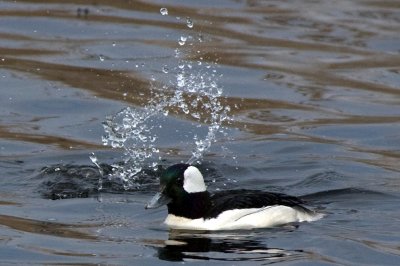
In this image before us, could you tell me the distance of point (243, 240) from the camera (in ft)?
33.2

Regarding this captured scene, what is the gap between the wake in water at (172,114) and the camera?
504 inches

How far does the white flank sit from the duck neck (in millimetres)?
38

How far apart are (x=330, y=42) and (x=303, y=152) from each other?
4919 millimetres

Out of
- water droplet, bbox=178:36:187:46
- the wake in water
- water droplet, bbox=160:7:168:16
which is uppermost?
water droplet, bbox=160:7:168:16

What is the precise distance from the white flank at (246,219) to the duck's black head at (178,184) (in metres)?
0.15

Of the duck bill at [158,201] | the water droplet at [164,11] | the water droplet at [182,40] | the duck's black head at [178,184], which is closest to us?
the duck bill at [158,201]

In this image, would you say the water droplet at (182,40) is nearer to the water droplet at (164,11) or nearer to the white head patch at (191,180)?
the water droplet at (164,11)

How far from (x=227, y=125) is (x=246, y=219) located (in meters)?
3.89

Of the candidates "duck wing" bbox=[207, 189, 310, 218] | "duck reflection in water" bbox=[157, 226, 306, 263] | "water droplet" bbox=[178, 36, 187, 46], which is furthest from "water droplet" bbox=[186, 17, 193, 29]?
"duck reflection in water" bbox=[157, 226, 306, 263]

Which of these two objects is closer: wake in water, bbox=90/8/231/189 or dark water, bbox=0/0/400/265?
dark water, bbox=0/0/400/265

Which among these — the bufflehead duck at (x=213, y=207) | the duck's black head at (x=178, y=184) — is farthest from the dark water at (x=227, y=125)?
the duck's black head at (x=178, y=184)

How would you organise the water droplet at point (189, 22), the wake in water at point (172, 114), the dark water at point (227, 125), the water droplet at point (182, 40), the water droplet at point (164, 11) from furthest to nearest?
the water droplet at point (164, 11), the water droplet at point (189, 22), the water droplet at point (182, 40), the wake in water at point (172, 114), the dark water at point (227, 125)

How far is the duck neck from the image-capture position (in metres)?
10.6

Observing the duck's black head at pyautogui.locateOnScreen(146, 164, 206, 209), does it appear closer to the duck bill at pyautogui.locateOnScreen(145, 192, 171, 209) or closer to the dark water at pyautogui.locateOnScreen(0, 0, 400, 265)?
the duck bill at pyautogui.locateOnScreen(145, 192, 171, 209)
